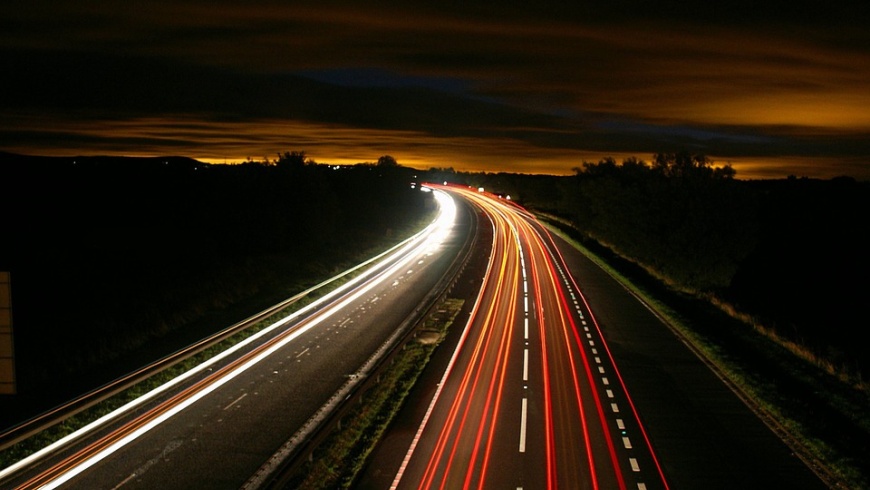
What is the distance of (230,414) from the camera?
17.2 m

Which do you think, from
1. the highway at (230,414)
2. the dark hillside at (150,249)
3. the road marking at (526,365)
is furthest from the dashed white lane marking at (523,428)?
the dark hillside at (150,249)

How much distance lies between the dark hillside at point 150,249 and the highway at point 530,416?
10.7 m

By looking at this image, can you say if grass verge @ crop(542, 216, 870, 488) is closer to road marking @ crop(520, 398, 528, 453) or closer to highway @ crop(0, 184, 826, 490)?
highway @ crop(0, 184, 826, 490)

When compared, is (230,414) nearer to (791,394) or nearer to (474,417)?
(474,417)

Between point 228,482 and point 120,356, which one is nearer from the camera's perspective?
point 228,482

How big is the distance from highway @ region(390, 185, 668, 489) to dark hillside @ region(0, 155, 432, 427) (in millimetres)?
10670

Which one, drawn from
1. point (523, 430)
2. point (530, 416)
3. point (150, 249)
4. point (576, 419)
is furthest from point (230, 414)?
point (150, 249)

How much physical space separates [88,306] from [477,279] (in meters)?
22.6

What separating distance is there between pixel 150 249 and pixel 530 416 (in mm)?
52352

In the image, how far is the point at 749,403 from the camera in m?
18.9

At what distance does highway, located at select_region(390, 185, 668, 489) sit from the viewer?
14125 millimetres

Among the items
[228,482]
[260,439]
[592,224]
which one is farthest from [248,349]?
[592,224]

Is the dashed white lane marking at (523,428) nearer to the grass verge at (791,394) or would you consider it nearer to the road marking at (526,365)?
the road marking at (526,365)

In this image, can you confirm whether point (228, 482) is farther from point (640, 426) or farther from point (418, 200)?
point (418, 200)
